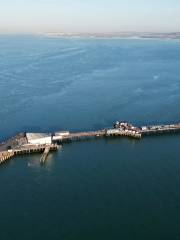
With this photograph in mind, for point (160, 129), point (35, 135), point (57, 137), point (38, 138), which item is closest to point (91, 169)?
point (38, 138)

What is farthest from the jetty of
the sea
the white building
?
the sea

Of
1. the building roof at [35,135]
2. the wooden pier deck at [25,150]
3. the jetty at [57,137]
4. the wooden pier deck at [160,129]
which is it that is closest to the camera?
the wooden pier deck at [25,150]

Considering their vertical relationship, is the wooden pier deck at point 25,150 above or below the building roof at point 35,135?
below

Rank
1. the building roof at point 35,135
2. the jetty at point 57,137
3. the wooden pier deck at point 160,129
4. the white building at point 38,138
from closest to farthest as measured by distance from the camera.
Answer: the jetty at point 57,137 → the white building at point 38,138 → the building roof at point 35,135 → the wooden pier deck at point 160,129

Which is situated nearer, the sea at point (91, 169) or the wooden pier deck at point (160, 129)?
the sea at point (91, 169)

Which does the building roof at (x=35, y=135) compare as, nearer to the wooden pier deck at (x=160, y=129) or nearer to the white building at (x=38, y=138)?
the white building at (x=38, y=138)

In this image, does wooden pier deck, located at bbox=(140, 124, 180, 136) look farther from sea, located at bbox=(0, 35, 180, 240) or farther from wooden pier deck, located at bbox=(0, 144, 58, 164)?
wooden pier deck, located at bbox=(0, 144, 58, 164)

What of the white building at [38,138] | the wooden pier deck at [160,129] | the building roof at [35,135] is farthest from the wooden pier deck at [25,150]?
the wooden pier deck at [160,129]

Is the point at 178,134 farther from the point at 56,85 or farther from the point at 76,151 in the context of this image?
the point at 56,85
